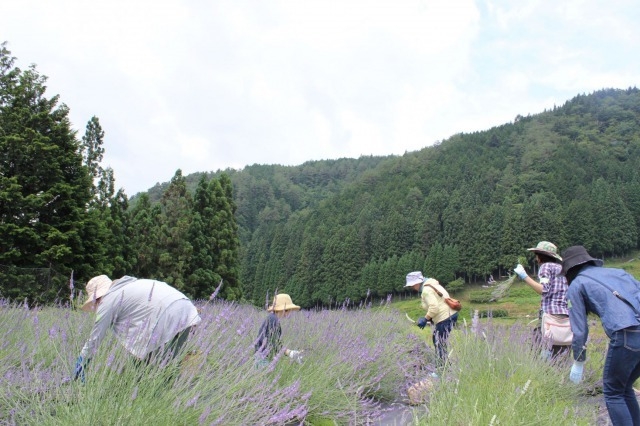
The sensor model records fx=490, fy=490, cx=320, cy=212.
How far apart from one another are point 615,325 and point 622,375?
1.20ft

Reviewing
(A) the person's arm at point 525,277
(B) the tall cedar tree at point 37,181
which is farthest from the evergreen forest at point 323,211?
(A) the person's arm at point 525,277

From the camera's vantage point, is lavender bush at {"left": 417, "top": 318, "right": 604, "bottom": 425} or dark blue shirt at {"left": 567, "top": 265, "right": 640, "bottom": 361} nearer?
lavender bush at {"left": 417, "top": 318, "right": 604, "bottom": 425}

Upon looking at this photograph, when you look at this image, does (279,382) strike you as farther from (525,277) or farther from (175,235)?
(175,235)

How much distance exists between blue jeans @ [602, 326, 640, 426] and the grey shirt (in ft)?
10.2

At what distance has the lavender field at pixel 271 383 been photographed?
2385 mm

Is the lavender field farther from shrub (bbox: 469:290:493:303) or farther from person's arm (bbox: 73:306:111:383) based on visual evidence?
shrub (bbox: 469:290:493:303)

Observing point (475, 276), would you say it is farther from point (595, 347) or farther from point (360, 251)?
point (595, 347)

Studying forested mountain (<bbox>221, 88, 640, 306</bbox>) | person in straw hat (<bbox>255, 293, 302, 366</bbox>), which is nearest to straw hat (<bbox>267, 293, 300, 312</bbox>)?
person in straw hat (<bbox>255, 293, 302, 366</bbox>)

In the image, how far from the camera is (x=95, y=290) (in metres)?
3.56

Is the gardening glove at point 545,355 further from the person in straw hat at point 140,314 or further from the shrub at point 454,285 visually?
the shrub at point 454,285

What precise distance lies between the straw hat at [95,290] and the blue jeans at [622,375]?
148 inches

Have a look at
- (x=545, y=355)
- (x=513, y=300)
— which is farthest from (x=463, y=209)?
(x=545, y=355)

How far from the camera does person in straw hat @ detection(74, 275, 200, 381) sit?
3.01m

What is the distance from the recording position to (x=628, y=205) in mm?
85938
